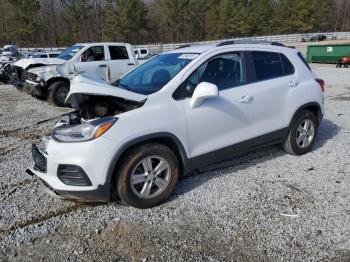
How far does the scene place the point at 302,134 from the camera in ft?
16.8

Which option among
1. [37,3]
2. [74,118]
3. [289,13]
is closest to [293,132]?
[74,118]

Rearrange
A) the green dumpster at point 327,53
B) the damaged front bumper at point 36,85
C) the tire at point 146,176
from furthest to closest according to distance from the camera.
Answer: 1. the green dumpster at point 327,53
2. the damaged front bumper at point 36,85
3. the tire at point 146,176

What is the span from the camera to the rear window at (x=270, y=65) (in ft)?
14.7

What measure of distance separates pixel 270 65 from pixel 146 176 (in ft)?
7.94

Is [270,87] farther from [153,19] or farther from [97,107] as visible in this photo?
[153,19]

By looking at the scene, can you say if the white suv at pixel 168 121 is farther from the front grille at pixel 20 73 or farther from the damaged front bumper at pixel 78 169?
the front grille at pixel 20 73

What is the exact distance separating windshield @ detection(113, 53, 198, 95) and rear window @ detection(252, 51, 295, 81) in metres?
0.98

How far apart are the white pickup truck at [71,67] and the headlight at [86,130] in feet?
19.4

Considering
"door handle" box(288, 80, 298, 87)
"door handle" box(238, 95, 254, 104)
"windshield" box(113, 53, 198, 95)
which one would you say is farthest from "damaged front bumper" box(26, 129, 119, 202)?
"door handle" box(288, 80, 298, 87)

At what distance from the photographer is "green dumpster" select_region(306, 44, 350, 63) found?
27.1 metres

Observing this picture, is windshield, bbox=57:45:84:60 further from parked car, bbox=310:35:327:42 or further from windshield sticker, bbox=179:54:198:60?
parked car, bbox=310:35:327:42

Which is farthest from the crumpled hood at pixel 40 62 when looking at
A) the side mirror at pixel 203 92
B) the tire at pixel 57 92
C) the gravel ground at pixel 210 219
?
the side mirror at pixel 203 92

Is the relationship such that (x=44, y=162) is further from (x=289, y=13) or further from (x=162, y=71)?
(x=289, y=13)

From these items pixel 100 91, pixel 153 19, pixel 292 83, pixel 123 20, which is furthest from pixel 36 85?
pixel 153 19
